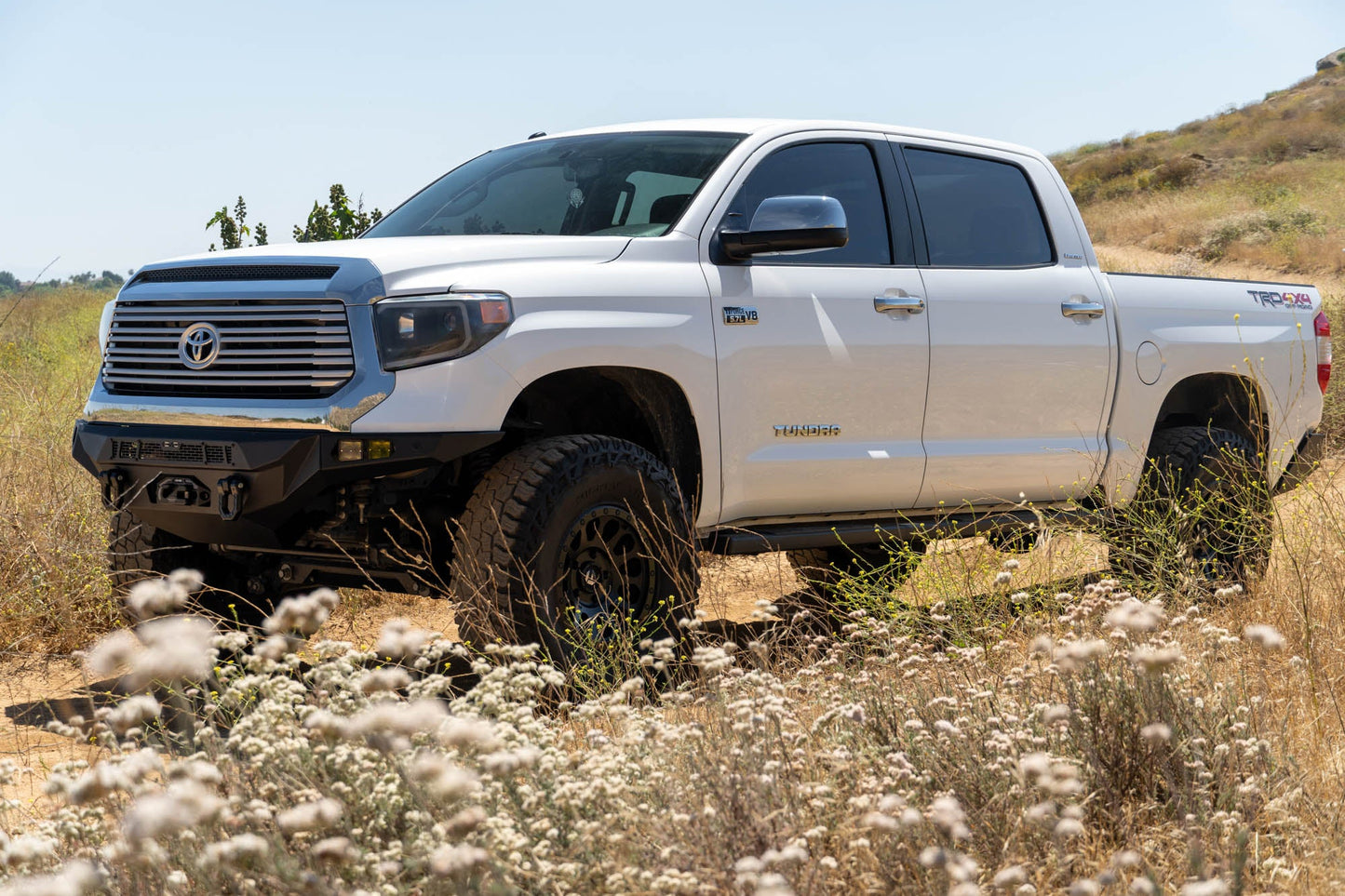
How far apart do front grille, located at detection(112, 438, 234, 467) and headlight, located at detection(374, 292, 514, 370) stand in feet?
1.82

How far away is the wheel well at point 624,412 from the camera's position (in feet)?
14.8

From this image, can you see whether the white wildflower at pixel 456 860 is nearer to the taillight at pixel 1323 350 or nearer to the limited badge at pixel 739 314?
the limited badge at pixel 739 314

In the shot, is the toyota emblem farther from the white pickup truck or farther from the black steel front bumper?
the black steel front bumper

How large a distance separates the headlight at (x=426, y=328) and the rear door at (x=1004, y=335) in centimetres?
205

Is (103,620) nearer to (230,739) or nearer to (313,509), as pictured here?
(313,509)

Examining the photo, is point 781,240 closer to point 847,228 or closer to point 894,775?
point 847,228

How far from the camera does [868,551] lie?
693 cm

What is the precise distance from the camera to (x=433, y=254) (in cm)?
421

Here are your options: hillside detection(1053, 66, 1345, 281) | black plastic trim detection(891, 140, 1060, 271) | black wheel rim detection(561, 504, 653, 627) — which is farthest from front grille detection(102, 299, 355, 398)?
hillside detection(1053, 66, 1345, 281)

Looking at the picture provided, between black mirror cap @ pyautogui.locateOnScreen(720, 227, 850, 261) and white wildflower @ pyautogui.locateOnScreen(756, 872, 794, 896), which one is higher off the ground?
black mirror cap @ pyautogui.locateOnScreen(720, 227, 850, 261)

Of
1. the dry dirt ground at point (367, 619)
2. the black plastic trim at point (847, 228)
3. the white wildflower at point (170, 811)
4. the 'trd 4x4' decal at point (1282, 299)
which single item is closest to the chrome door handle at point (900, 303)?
the black plastic trim at point (847, 228)

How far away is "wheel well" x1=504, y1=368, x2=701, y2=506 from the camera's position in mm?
4496

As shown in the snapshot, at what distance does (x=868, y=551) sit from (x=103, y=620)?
3.57 metres

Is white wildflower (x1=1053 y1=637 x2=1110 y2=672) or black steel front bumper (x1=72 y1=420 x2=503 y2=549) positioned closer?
white wildflower (x1=1053 y1=637 x2=1110 y2=672)
